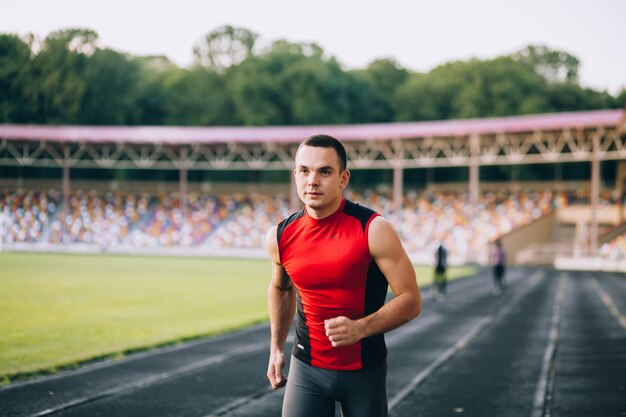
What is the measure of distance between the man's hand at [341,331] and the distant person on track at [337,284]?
22 mm

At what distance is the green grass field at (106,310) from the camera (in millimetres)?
10859

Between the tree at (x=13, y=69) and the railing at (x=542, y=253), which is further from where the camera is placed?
the railing at (x=542, y=253)

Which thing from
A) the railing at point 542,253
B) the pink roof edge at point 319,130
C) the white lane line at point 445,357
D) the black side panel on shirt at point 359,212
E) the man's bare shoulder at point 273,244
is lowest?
the railing at point 542,253

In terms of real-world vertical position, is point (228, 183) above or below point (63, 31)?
below

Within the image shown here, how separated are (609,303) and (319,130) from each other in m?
29.9

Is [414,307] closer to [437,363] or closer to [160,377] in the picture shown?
[160,377]

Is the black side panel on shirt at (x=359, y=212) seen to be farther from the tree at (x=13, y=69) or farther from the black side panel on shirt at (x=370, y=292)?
the tree at (x=13, y=69)

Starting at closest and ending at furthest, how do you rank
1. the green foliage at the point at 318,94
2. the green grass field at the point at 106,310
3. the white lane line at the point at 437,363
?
the white lane line at the point at 437,363 < the green grass field at the point at 106,310 < the green foliage at the point at 318,94

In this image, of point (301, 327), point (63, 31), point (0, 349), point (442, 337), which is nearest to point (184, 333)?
point (0, 349)

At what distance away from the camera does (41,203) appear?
51094mm

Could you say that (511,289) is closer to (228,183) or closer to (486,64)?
(228,183)

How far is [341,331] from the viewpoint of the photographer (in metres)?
3.27

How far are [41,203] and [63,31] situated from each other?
55.9ft

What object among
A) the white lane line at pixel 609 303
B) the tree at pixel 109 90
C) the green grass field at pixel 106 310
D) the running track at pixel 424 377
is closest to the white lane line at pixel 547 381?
the running track at pixel 424 377
